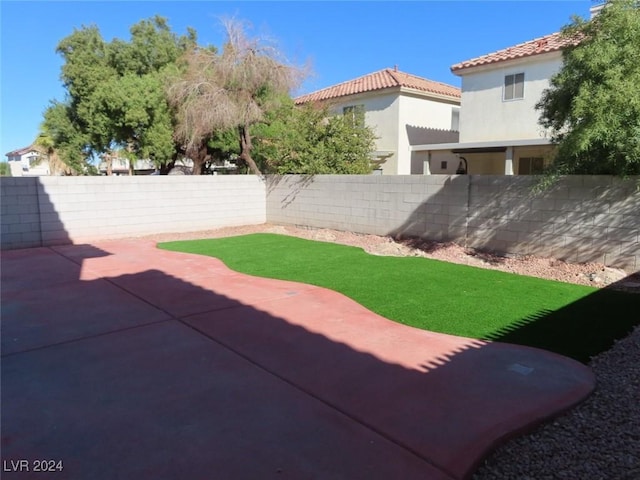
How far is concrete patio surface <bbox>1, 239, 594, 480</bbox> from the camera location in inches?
119

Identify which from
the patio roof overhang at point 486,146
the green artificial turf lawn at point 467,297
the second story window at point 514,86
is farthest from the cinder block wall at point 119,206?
the second story window at point 514,86

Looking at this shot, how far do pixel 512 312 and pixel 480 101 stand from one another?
1400 cm

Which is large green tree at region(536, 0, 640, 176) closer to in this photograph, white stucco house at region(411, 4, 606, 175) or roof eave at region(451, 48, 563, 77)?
white stucco house at region(411, 4, 606, 175)

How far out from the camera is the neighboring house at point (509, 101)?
637 inches

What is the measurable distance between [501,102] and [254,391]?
16723 mm

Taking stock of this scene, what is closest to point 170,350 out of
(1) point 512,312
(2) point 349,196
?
(1) point 512,312

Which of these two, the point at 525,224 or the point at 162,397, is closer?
the point at 162,397

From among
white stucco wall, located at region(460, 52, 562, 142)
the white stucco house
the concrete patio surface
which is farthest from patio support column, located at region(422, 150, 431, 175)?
the concrete patio surface

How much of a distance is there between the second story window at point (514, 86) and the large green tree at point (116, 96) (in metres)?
13.1

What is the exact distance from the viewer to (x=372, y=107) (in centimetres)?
2202

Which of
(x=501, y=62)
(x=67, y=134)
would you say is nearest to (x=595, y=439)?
(x=501, y=62)

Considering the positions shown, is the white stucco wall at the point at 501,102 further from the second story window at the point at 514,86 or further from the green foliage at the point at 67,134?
the green foliage at the point at 67,134

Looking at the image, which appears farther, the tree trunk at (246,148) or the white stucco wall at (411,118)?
the white stucco wall at (411,118)

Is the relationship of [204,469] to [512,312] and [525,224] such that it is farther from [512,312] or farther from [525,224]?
[525,224]
